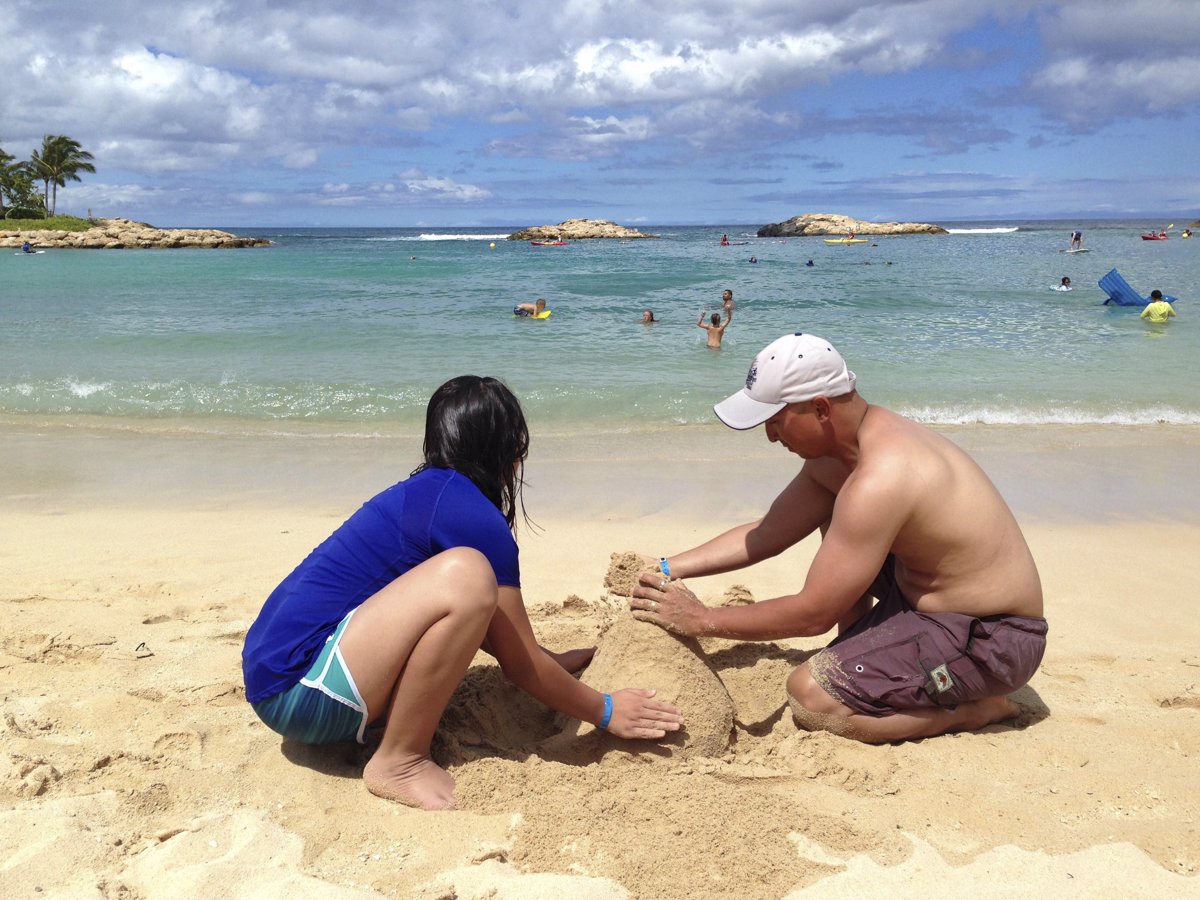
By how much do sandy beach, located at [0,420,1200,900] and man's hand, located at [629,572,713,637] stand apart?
15.8 inches

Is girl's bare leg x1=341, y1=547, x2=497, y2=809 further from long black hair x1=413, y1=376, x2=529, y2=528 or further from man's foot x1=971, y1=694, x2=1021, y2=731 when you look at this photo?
man's foot x1=971, y1=694, x2=1021, y2=731

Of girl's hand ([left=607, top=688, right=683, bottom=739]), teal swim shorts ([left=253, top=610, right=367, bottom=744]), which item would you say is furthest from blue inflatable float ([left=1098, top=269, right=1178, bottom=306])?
teal swim shorts ([left=253, top=610, right=367, bottom=744])

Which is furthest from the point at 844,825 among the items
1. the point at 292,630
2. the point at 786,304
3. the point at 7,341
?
the point at 786,304

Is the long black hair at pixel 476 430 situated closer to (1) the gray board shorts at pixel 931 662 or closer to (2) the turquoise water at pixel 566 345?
(1) the gray board shorts at pixel 931 662

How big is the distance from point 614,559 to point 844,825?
3.99 ft

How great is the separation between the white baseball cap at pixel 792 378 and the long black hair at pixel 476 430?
70 centimetres

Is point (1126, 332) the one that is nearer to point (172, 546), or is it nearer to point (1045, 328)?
point (1045, 328)

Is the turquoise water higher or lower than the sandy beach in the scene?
higher

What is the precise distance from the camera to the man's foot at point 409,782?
8.09 ft

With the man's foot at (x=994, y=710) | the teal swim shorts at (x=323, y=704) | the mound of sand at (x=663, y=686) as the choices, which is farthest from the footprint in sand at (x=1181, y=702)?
the teal swim shorts at (x=323, y=704)

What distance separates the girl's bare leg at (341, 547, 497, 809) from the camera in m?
2.36

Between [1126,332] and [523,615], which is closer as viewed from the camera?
[523,615]

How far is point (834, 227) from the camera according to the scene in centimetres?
7319

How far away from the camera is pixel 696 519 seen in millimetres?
5449
